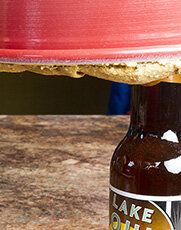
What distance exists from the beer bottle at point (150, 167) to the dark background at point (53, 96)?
242cm

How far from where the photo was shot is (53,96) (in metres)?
3.05

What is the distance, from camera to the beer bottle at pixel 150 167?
48 cm

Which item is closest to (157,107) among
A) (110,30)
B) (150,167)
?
(150,167)

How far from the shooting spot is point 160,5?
0.27 meters

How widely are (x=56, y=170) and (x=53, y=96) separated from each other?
2.08 metres

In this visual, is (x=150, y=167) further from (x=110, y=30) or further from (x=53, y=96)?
(x=53, y=96)

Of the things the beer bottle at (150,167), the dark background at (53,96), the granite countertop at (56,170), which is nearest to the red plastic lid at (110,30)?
the beer bottle at (150,167)

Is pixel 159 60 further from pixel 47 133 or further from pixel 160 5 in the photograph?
pixel 47 133

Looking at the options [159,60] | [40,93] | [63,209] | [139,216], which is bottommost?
[40,93]

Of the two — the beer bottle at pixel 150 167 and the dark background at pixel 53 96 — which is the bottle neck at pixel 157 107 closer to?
the beer bottle at pixel 150 167

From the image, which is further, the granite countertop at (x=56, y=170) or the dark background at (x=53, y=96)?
the dark background at (x=53, y=96)

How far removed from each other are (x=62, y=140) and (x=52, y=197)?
31 cm

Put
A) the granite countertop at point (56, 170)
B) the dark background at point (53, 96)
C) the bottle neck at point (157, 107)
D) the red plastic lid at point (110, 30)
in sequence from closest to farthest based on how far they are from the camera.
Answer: the red plastic lid at point (110, 30) < the bottle neck at point (157, 107) < the granite countertop at point (56, 170) < the dark background at point (53, 96)

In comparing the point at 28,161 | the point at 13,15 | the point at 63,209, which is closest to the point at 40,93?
the point at 28,161
